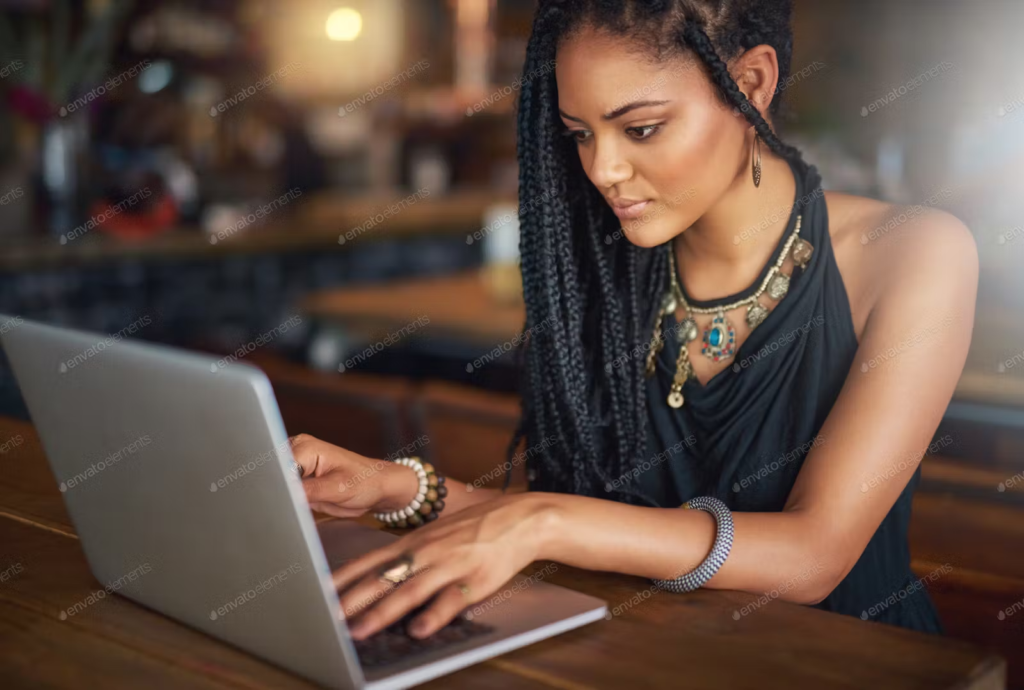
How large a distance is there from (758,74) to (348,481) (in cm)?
69

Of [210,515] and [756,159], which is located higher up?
[756,159]

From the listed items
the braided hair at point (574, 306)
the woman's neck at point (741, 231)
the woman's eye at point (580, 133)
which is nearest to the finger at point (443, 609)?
the braided hair at point (574, 306)

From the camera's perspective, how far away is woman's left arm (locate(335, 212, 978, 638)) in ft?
2.96

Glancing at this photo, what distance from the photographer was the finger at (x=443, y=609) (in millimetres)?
855

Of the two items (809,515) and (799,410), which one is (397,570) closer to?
(809,515)

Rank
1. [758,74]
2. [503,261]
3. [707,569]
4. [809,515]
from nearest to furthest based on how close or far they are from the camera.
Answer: [707,569] < [809,515] < [758,74] < [503,261]

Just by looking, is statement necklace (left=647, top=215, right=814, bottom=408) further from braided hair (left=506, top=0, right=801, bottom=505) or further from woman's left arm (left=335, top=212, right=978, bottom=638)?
woman's left arm (left=335, top=212, right=978, bottom=638)

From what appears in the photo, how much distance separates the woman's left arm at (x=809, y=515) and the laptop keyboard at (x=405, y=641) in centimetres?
1

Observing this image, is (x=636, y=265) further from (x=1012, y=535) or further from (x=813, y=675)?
(x=813, y=675)

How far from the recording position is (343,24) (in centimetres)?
479

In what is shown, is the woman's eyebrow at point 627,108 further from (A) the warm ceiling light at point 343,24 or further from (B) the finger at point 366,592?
(A) the warm ceiling light at point 343,24

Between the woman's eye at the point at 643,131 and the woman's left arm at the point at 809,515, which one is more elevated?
the woman's eye at the point at 643,131

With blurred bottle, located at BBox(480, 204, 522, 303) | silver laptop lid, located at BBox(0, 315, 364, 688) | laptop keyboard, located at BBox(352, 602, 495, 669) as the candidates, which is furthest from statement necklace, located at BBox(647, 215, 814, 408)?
blurred bottle, located at BBox(480, 204, 522, 303)

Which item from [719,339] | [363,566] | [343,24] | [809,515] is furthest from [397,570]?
[343,24]
